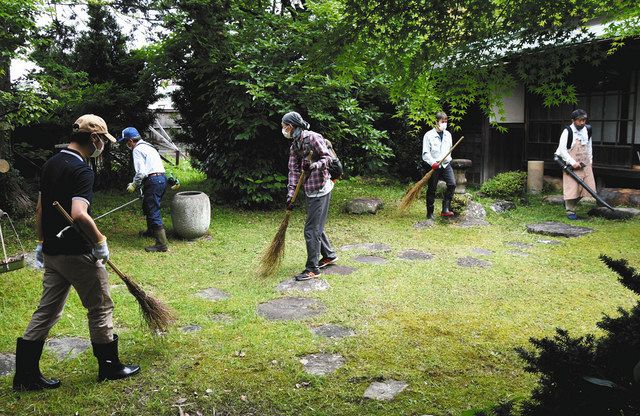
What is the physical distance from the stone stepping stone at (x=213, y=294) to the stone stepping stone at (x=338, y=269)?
1.45 m

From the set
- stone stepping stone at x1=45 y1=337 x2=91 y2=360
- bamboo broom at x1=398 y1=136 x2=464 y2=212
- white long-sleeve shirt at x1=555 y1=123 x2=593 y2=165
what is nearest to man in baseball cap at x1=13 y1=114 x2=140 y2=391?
stone stepping stone at x1=45 y1=337 x2=91 y2=360

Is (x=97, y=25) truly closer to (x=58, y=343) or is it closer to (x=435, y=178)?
(x=435, y=178)

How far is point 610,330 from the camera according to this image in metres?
1.95

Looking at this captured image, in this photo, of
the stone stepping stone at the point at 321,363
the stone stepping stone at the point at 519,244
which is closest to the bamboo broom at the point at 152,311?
the stone stepping stone at the point at 321,363

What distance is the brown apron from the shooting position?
388 inches

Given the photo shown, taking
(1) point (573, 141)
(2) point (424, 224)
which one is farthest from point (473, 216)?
(1) point (573, 141)

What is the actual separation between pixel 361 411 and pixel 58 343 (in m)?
2.92

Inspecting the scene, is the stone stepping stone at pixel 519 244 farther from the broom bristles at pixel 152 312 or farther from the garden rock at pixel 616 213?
the broom bristles at pixel 152 312

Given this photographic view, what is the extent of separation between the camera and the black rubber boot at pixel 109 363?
3.89 m

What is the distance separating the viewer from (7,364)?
4.26 m

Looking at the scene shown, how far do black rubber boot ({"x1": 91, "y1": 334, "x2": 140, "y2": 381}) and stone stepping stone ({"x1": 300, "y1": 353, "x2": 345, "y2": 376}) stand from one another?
1.40m

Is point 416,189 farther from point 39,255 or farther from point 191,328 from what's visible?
point 39,255

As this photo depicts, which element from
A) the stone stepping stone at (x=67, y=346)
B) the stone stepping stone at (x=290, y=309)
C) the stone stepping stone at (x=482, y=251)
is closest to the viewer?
the stone stepping stone at (x=67, y=346)

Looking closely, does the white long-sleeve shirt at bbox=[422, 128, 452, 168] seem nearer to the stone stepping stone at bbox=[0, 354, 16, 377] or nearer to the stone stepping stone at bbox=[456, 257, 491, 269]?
the stone stepping stone at bbox=[456, 257, 491, 269]
